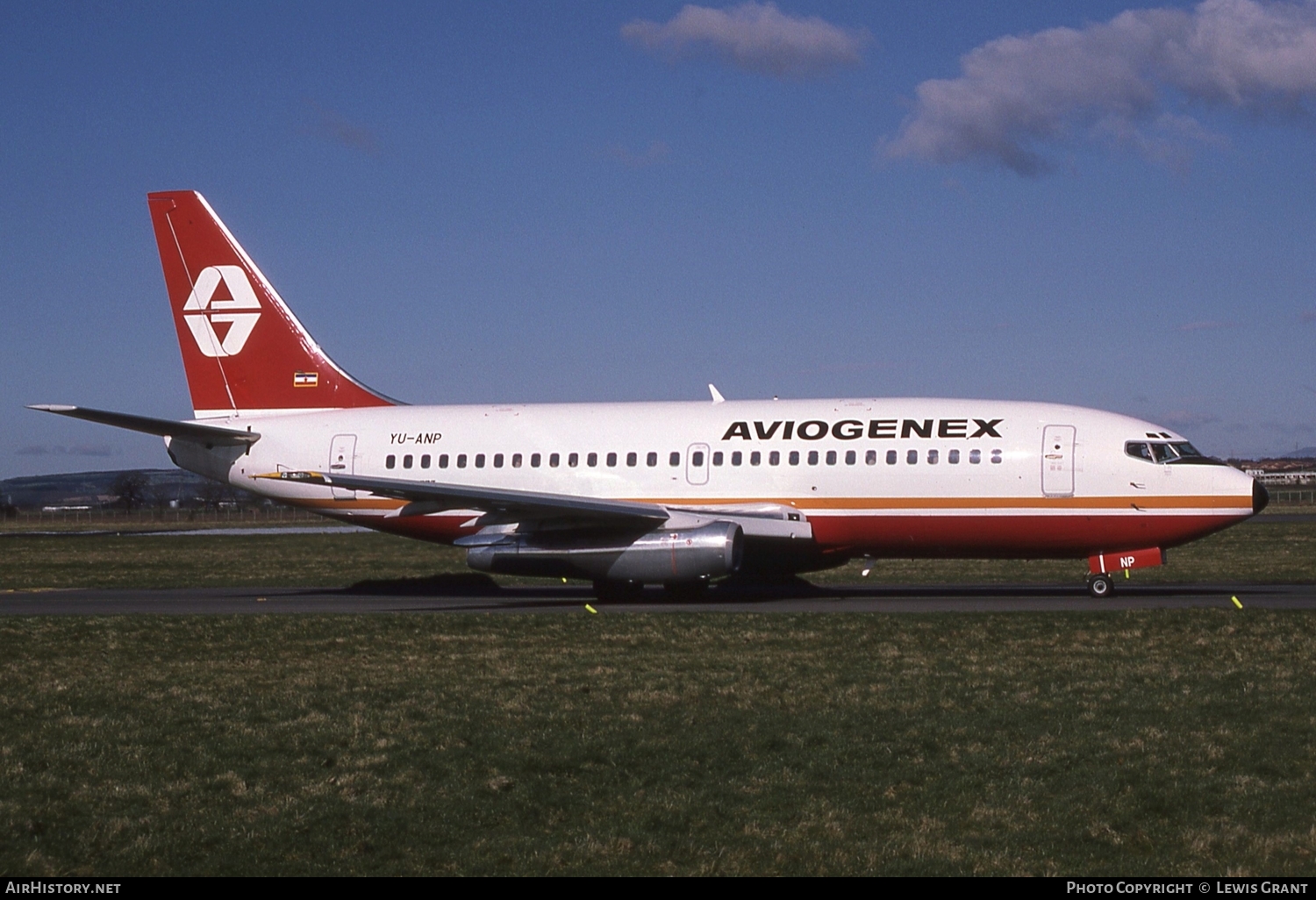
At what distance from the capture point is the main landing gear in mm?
24453

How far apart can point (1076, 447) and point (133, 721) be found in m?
17.7

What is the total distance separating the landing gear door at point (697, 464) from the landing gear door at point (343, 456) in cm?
763

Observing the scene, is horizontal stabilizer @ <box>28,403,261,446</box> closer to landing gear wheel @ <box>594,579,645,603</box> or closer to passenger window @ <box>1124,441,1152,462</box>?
landing gear wheel @ <box>594,579,645,603</box>

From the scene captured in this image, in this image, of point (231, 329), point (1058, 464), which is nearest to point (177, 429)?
point (231, 329)

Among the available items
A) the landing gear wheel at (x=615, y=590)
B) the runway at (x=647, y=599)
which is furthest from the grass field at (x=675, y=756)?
the landing gear wheel at (x=615, y=590)

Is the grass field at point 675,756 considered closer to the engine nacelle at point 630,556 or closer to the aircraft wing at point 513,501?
the engine nacelle at point 630,556

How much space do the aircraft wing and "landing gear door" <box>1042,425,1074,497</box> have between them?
7.11 meters

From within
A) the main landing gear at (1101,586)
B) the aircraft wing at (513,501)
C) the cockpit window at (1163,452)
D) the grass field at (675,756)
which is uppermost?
the cockpit window at (1163,452)

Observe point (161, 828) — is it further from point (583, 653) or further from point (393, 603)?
point (393, 603)

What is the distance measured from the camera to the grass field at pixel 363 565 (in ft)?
106

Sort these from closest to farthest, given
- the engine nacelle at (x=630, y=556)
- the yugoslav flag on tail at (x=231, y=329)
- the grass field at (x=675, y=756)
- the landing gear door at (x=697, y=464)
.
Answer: the grass field at (x=675, y=756)
the engine nacelle at (x=630, y=556)
the landing gear door at (x=697, y=464)
the yugoslav flag on tail at (x=231, y=329)

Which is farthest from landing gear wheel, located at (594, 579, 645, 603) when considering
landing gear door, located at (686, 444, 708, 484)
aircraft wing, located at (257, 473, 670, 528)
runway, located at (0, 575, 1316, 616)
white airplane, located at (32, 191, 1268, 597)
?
landing gear door, located at (686, 444, 708, 484)

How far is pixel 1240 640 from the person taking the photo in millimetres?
17406

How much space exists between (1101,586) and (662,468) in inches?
344
